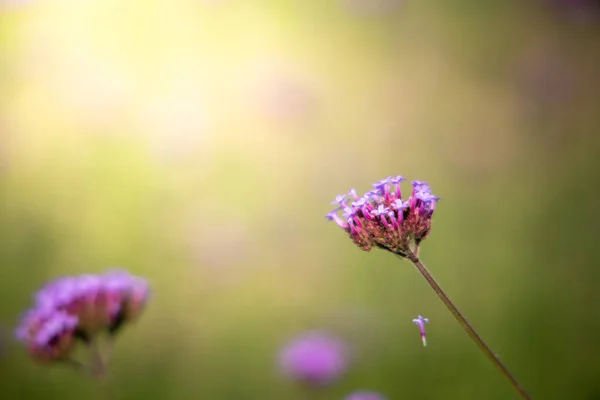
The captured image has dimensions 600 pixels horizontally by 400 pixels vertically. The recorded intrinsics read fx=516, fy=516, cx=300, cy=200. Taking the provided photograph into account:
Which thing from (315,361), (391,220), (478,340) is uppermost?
(315,361)

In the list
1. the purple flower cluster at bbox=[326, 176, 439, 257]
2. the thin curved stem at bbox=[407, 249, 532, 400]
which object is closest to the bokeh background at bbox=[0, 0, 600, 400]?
the purple flower cluster at bbox=[326, 176, 439, 257]

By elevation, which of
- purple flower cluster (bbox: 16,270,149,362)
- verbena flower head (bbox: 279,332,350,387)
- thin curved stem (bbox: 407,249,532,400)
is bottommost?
thin curved stem (bbox: 407,249,532,400)

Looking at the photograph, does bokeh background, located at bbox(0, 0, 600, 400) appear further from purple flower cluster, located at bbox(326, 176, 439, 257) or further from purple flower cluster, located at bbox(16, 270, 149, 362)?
purple flower cluster, located at bbox(326, 176, 439, 257)

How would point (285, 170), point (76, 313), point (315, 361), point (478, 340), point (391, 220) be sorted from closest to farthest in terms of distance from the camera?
1. point (478, 340)
2. point (391, 220)
3. point (76, 313)
4. point (315, 361)
5. point (285, 170)

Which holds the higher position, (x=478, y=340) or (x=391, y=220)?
(x=391, y=220)

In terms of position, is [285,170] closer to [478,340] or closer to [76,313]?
[76,313]

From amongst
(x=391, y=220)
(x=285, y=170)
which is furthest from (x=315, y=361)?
(x=391, y=220)
